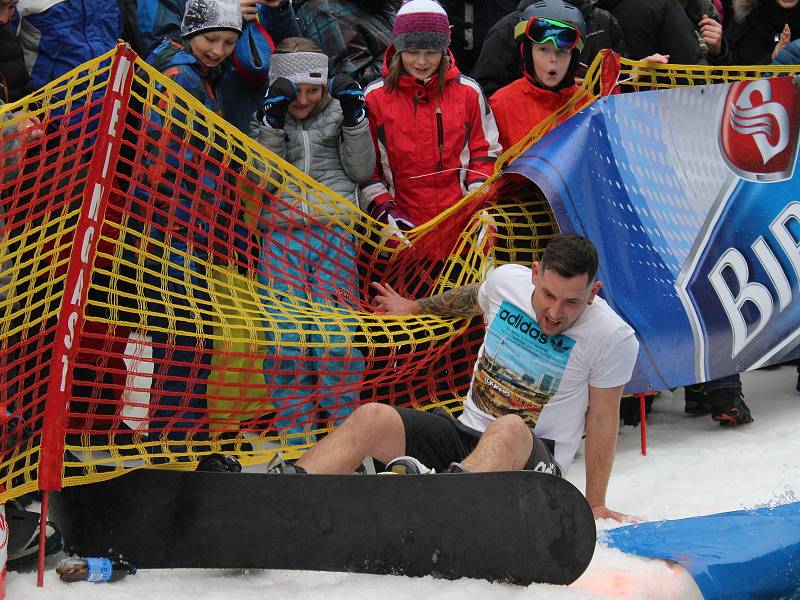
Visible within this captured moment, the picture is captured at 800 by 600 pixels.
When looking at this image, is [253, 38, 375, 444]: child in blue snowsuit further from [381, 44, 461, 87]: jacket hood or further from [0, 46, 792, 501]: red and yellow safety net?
[381, 44, 461, 87]: jacket hood

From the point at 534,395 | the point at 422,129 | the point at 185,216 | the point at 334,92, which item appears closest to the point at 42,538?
the point at 185,216

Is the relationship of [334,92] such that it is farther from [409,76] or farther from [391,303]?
[391,303]

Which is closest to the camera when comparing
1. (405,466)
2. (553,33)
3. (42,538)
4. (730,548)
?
(42,538)

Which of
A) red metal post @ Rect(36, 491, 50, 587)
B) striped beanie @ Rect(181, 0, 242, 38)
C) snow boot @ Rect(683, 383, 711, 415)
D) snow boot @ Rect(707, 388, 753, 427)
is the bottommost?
snow boot @ Rect(683, 383, 711, 415)

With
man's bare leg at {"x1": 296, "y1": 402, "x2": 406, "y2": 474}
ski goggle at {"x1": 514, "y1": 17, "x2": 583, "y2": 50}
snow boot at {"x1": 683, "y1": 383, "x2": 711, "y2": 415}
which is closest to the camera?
man's bare leg at {"x1": 296, "y1": 402, "x2": 406, "y2": 474}

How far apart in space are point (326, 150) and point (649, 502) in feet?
6.80

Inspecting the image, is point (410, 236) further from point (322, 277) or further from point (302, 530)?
point (302, 530)

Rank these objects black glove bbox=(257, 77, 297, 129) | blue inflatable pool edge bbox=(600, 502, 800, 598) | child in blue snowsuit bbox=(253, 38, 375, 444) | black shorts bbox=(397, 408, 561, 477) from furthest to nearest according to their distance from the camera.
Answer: black glove bbox=(257, 77, 297, 129) → child in blue snowsuit bbox=(253, 38, 375, 444) → black shorts bbox=(397, 408, 561, 477) → blue inflatable pool edge bbox=(600, 502, 800, 598)

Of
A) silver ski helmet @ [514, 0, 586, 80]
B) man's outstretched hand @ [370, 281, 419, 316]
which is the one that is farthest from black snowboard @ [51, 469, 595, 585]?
silver ski helmet @ [514, 0, 586, 80]

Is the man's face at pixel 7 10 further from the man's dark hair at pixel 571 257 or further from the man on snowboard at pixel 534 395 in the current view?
the man's dark hair at pixel 571 257

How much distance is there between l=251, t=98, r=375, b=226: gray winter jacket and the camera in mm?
5215

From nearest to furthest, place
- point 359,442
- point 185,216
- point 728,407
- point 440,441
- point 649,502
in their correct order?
point 359,442 → point 440,441 → point 649,502 → point 185,216 → point 728,407

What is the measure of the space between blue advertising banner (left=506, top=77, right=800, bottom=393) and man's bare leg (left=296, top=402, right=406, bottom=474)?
141 centimetres

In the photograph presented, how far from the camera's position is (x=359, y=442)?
4102 millimetres
